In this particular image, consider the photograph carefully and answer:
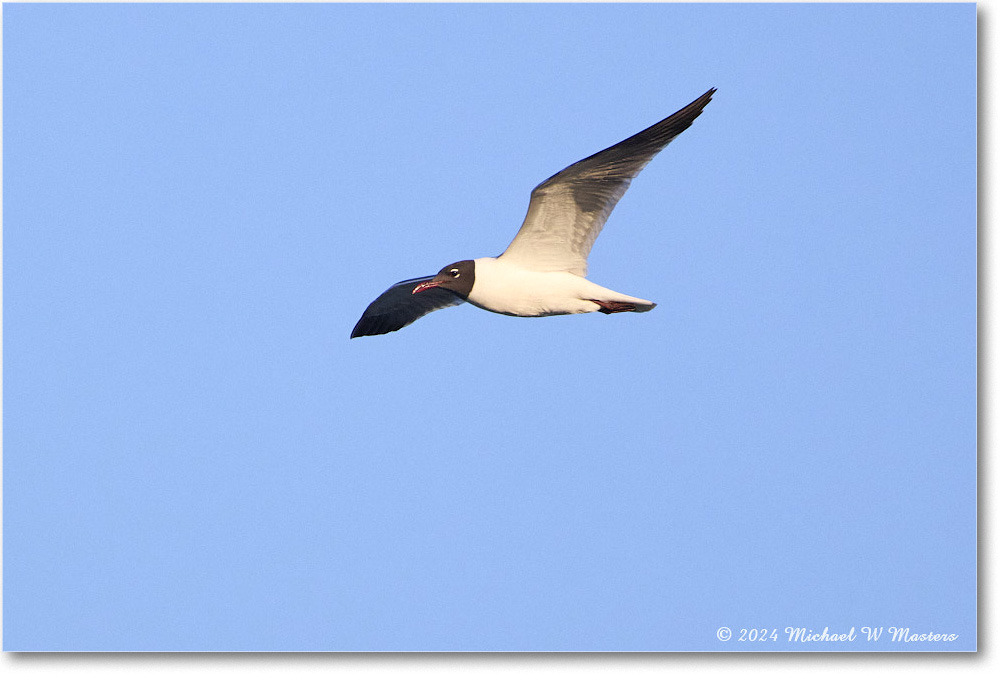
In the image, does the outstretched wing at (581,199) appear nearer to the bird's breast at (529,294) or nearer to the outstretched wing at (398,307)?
the bird's breast at (529,294)

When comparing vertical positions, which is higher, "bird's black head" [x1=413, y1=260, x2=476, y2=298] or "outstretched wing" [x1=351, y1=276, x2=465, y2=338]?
"bird's black head" [x1=413, y1=260, x2=476, y2=298]

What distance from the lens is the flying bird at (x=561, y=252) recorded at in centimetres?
567

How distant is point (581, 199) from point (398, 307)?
1.29 meters

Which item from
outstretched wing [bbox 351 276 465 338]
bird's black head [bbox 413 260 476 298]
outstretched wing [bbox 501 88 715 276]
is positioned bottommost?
outstretched wing [bbox 351 276 465 338]

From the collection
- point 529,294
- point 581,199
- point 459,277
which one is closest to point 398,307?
point 459,277

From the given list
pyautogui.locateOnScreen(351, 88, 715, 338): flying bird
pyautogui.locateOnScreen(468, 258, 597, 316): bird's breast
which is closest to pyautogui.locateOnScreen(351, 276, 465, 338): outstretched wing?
pyautogui.locateOnScreen(351, 88, 715, 338): flying bird

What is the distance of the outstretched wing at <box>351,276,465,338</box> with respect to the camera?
6.53m

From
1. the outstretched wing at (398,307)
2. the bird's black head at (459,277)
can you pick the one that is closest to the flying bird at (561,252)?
the bird's black head at (459,277)

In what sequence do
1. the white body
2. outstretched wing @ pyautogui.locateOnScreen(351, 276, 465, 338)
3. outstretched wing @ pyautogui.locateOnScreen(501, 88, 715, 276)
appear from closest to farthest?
1. outstretched wing @ pyautogui.locateOnScreen(501, 88, 715, 276)
2. the white body
3. outstretched wing @ pyautogui.locateOnScreen(351, 276, 465, 338)

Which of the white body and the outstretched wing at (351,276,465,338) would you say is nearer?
the white body

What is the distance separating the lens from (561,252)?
5.99 meters

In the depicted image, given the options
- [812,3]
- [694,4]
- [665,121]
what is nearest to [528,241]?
[665,121]

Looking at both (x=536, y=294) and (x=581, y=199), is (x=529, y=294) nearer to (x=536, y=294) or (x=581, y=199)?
(x=536, y=294)

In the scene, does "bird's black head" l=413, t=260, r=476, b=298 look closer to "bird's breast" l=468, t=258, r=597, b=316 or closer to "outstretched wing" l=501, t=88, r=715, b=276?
"bird's breast" l=468, t=258, r=597, b=316
